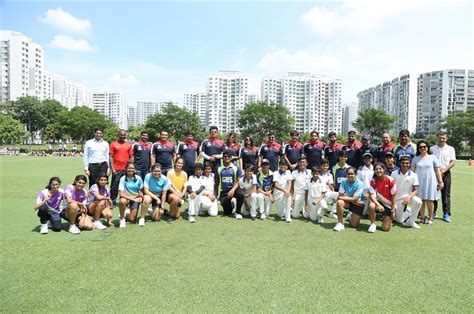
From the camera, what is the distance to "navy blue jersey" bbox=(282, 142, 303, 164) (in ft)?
26.1

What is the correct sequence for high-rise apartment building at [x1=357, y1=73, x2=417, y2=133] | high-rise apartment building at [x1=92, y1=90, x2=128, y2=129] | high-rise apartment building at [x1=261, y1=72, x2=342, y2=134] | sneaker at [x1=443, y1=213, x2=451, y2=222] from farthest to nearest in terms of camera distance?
high-rise apartment building at [x1=92, y1=90, x2=128, y2=129] → high-rise apartment building at [x1=261, y1=72, x2=342, y2=134] → high-rise apartment building at [x1=357, y1=73, x2=417, y2=133] → sneaker at [x1=443, y1=213, x2=451, y2=222]

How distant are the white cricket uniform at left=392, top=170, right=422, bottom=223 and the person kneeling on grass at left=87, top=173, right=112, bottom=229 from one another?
18.6 feet

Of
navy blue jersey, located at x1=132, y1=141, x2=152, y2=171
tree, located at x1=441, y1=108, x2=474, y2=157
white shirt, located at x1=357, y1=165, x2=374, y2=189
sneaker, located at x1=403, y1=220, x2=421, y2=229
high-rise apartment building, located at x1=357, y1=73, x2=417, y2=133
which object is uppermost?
high-rise apartment building, located at x1=357, y1=73, x2=417, y2=133

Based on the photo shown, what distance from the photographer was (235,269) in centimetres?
396

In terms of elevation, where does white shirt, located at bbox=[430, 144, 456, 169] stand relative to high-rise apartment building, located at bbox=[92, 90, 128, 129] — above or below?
below

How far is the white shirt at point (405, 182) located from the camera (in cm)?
616

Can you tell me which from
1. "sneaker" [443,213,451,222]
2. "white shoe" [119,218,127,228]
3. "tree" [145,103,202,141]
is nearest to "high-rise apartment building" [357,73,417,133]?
"tree" [145,103,202,141]

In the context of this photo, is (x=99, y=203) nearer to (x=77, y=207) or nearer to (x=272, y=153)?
(x=77, y=207)

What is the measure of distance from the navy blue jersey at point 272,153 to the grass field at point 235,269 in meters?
2.33

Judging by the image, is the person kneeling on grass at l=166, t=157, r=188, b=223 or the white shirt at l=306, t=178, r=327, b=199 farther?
the white shirt at l=306, t=178, r=327, b=199

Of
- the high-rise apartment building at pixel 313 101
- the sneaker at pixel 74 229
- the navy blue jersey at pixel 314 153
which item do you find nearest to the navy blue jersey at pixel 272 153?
the navy blue jersey at pixel 314 153

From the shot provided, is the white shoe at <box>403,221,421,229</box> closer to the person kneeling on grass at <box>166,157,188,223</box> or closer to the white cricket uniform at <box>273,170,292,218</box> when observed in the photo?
the white cricket uniform at <box>273,170,292,218</box>

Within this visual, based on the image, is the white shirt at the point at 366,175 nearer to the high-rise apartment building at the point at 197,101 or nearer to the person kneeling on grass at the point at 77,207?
the person kneeling on grass at the point at 77,207

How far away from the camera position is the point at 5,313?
2926 mm
